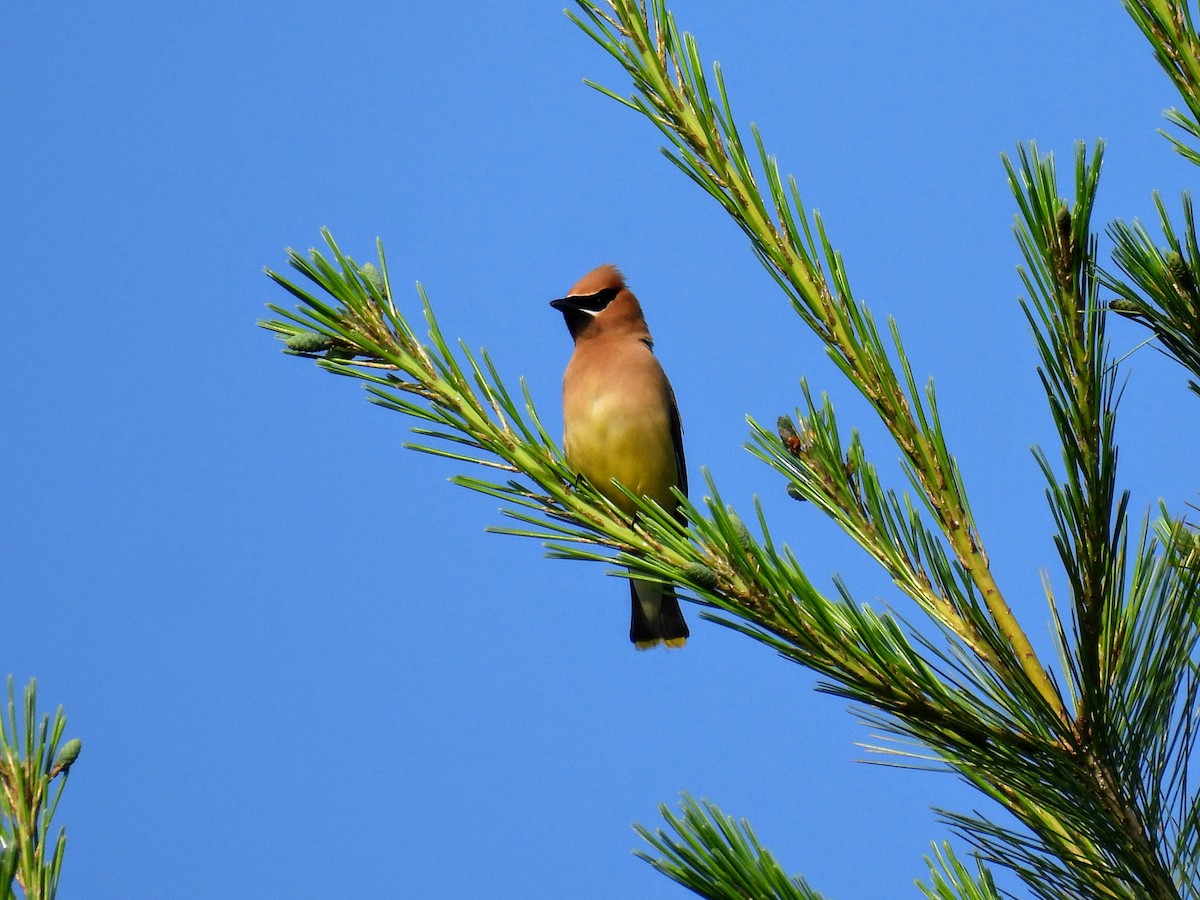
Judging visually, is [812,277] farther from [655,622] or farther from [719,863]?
[655,622]

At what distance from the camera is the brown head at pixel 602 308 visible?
6.10 metres

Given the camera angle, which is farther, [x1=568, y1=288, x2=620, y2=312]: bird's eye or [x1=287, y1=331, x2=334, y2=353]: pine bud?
[x1=568, y1=288, x2=620, y2=312]: bird's eye

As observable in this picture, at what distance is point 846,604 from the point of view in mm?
2020

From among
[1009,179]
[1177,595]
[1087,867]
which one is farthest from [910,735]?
[1009,179]

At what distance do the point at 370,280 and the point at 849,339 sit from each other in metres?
0.89

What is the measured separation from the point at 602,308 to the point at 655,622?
158 centimetres

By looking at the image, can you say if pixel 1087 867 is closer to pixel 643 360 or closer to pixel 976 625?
pixel 976 625

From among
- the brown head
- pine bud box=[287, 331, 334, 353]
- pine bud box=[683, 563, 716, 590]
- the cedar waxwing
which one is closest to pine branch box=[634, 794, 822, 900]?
pine bud box=[683, 563, 716, 590]

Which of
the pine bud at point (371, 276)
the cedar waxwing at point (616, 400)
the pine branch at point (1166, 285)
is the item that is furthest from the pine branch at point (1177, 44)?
the cedar waxwing at point (616, 400)

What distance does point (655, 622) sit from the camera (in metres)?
6.57

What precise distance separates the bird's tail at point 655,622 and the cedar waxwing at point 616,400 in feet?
1.94

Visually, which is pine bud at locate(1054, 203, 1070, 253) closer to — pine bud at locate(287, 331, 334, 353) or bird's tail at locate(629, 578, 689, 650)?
pine bud at locate(287, 331, 334, 353)

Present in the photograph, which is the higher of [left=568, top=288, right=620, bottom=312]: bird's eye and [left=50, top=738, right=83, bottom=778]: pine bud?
[left=568, top=288, right=620, bottom=312]: bird's eye

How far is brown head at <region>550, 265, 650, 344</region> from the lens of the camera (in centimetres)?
610
